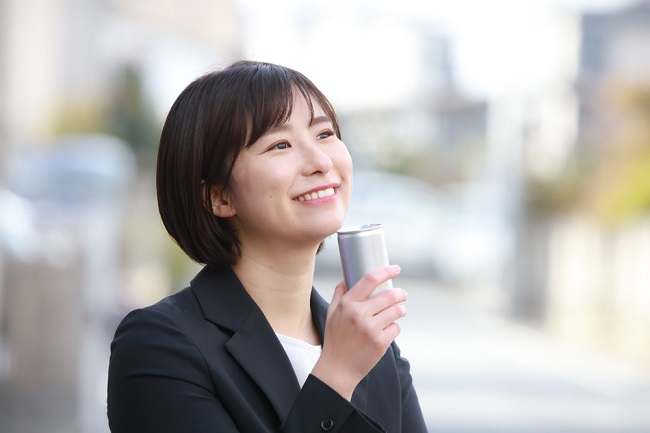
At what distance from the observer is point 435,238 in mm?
23438

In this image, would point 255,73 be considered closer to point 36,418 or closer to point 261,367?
point 261,367

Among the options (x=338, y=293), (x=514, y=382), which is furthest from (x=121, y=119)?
(x=338, y=293)

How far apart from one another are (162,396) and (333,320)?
296 mm

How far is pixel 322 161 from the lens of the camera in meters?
1.96

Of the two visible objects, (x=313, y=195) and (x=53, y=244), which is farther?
(x=53, y=244)

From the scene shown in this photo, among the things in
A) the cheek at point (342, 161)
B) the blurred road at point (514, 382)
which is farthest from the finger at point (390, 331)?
the blurred road at point (514, 382)

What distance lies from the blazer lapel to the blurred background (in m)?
0.49

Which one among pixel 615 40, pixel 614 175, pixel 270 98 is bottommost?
pixel 614 175

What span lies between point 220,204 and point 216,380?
1.15ft

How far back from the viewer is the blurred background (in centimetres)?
823

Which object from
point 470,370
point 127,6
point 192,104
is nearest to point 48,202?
point 470,370

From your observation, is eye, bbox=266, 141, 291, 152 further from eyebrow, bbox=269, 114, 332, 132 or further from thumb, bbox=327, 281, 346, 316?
thumb, bbox=327, 281, 346, 316

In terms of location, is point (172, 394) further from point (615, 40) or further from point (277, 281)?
point (615, 40)

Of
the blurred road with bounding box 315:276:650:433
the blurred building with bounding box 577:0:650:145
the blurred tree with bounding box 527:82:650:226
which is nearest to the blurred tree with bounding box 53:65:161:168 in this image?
the blurred tree with bounding box 527:82:650:226
